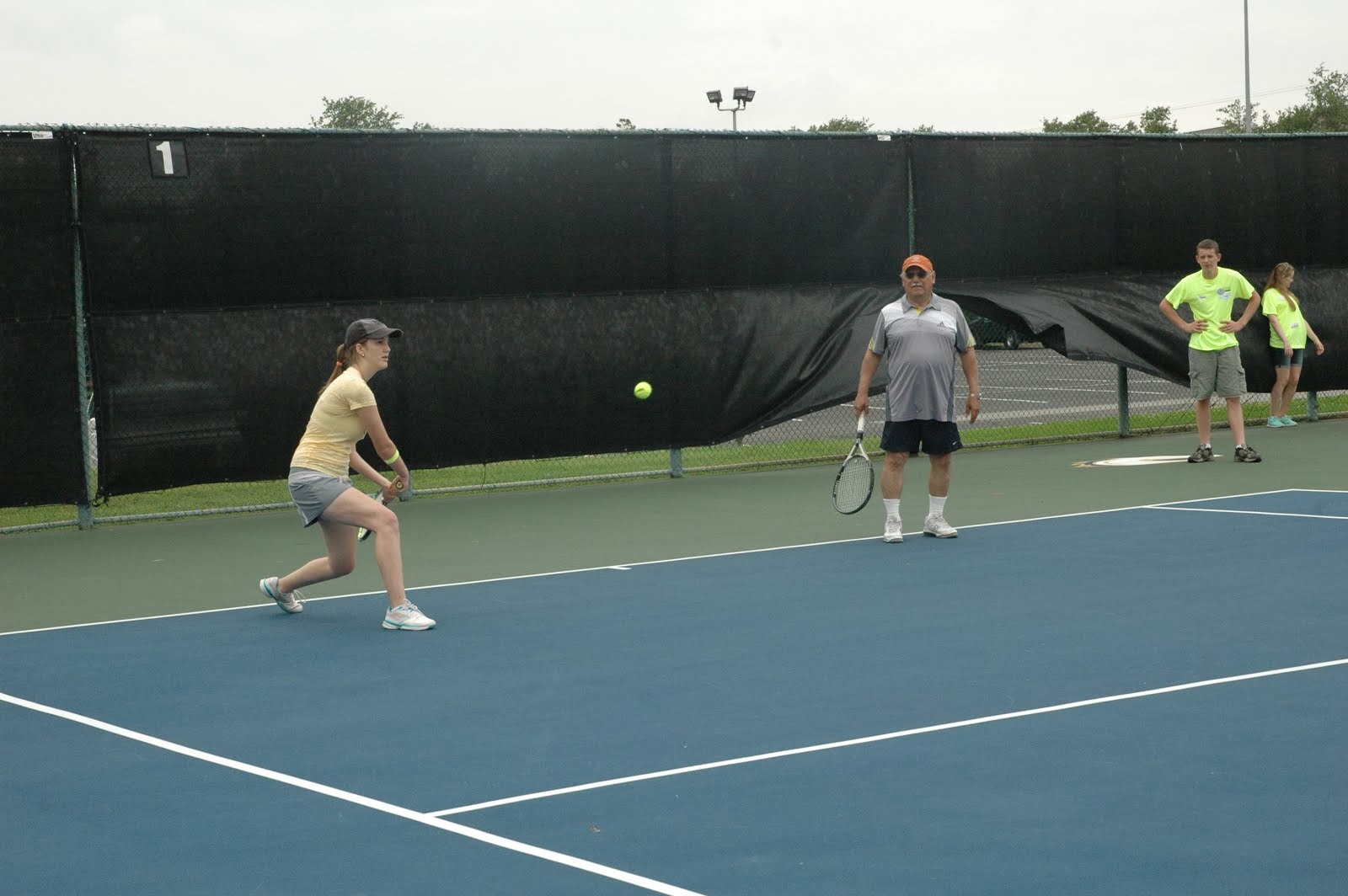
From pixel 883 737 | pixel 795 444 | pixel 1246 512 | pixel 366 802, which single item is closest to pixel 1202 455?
pixel 1246 512

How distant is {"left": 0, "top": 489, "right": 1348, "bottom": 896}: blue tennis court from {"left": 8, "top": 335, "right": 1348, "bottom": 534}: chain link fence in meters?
4.66

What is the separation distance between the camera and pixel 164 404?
1236cm

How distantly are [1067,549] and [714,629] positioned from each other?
9.77 ft

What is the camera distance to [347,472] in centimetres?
834

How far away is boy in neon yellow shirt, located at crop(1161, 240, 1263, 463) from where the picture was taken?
1453 cm

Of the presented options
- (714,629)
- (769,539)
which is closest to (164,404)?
(769,539)

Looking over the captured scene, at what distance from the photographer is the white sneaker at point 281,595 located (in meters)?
8.73

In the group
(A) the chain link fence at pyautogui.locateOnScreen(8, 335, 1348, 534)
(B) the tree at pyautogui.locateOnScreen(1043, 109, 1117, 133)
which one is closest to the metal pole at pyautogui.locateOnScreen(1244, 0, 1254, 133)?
(B) the tree at pyautogui.locateOnScreen(1043, 109, 1117, 133)

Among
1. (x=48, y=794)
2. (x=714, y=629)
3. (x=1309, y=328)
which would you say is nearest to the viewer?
(x=48, y=794)

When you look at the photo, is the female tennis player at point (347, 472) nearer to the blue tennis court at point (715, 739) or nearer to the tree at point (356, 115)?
the blue tennis court at point (715, 739)

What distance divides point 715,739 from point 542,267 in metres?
8.31

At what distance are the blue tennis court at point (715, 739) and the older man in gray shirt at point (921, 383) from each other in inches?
50.4

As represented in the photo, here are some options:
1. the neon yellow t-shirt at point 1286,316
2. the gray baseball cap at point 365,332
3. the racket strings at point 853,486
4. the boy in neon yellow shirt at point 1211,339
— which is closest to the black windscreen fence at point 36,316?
the gray baseball cap at point 365,332

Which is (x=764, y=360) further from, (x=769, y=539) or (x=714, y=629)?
(x=714, y=629)
